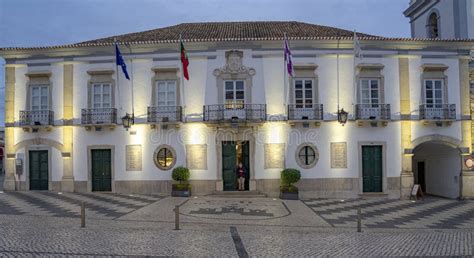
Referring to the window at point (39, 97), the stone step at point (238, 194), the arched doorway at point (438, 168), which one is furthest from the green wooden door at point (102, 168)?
the arched doorway at point (438, 168)

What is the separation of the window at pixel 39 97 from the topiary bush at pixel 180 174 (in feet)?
23.5

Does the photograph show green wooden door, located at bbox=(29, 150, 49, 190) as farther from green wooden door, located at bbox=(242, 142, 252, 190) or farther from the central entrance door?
green wooden door, located at bbox=(242, 142, 252, 190)

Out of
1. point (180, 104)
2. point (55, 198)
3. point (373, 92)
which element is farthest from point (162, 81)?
point (373, 92)

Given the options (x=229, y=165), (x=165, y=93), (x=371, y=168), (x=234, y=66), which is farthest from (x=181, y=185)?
(x=371, y=168)

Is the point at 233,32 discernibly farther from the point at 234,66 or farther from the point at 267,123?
the point at 267,123

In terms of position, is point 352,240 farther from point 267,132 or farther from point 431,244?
point 267,132

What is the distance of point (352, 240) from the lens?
10.6m

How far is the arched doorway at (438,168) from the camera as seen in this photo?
2041 cm

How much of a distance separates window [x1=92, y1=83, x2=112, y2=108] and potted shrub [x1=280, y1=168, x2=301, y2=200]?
9002 mm

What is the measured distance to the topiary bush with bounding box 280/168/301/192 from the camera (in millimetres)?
19094

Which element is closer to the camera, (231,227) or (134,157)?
(231,227)

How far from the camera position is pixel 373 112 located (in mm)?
19891

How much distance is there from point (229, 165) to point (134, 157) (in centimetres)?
449

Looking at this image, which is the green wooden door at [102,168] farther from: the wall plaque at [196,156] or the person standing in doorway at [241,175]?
the person standing in doorway at [241,175]
